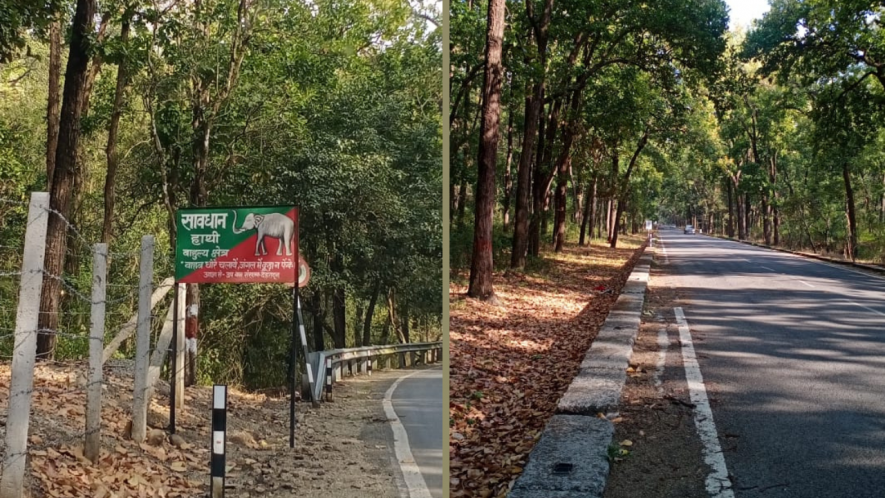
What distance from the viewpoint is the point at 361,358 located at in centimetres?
135

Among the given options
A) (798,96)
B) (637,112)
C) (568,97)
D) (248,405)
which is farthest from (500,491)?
(798,96)

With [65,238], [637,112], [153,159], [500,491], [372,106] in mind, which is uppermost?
[637,112]

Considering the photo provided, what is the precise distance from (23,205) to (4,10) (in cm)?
35

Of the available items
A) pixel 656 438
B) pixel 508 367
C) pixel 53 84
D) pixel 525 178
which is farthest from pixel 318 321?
pixel 525 178

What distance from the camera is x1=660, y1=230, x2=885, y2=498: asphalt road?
3.80m

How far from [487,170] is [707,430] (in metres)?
6.15

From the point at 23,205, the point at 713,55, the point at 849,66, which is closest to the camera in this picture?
the point at 23,205

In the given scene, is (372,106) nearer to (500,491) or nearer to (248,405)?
(248,405)

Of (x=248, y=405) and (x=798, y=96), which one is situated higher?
(x=798, y=96)

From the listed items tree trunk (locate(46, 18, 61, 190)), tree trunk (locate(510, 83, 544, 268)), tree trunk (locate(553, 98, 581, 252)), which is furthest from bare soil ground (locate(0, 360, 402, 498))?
tree trunk (locate(553, 98, 581, 252))

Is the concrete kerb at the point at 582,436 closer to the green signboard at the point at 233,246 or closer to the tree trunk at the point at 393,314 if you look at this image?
the tree trunk at the point at 393,314

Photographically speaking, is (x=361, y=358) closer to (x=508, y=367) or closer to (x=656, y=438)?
(x=656, y=438)

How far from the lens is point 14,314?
115cm

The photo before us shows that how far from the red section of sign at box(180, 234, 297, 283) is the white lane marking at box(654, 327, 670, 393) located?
509cm
